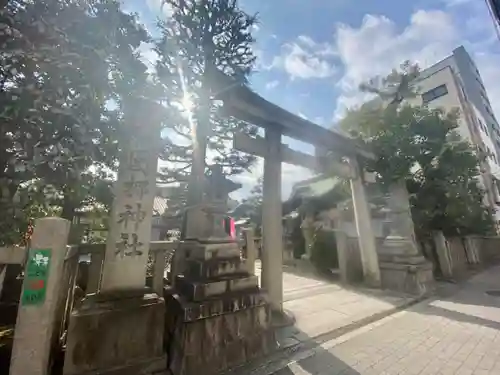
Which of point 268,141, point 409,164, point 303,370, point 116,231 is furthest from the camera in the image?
point 409,164

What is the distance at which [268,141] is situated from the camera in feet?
19.6

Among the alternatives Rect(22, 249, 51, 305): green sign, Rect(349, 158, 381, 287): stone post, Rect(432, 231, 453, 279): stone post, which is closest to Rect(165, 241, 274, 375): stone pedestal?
Rect(22, 249, 51, 305): green sign

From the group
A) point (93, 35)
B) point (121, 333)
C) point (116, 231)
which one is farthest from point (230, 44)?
point (121, 333)

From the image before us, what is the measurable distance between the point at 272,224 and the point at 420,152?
7.53 metres

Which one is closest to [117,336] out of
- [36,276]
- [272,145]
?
[36,276]

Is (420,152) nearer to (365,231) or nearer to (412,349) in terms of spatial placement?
(365,231)

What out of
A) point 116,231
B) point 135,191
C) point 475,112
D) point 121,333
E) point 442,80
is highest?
point 442,80

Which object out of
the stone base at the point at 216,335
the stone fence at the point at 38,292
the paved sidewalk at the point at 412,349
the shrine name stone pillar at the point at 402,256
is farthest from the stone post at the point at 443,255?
the stone fence at the point at 38,292

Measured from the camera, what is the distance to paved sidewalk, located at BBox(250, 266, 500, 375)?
338 cm

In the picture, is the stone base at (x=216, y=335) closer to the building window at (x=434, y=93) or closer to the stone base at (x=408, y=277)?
the stone base at (x=408, y=277)

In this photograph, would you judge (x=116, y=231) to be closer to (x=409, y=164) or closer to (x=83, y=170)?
(x=83, y=170)

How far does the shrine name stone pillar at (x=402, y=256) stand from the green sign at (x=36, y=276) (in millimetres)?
8703

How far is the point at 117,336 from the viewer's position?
2.78 meters

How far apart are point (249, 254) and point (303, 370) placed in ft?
7.70
